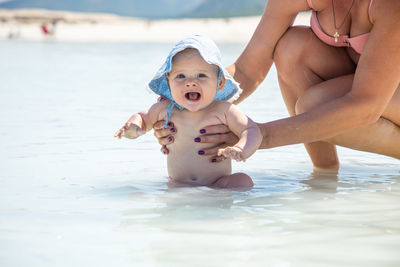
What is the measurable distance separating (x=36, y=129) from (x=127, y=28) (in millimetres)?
30533

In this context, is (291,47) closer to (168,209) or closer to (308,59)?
(308,59)

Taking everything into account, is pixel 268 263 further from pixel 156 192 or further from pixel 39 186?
pixel 39 186

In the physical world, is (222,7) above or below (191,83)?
above

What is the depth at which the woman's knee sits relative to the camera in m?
3.35

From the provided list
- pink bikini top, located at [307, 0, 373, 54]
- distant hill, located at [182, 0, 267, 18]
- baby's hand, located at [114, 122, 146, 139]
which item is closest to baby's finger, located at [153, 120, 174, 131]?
baby's hand, located at [114, 122, 146, 139]

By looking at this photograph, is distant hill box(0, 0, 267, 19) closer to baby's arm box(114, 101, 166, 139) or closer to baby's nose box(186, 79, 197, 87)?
baby's arm box(114, 101, 166, 139)

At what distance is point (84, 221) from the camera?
2.36 meters

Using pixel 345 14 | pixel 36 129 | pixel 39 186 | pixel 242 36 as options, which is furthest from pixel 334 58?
pixel 242 36

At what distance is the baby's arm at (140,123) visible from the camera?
290 centimetres

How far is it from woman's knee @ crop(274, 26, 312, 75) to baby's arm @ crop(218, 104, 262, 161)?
0.49 meters

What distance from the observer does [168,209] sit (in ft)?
A: 8.39

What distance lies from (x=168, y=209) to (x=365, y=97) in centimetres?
105

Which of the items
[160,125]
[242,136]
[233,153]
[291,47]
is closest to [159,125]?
[160,125]

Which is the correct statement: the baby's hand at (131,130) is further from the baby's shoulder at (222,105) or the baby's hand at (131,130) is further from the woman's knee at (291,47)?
the woman's knee at (291,47)
